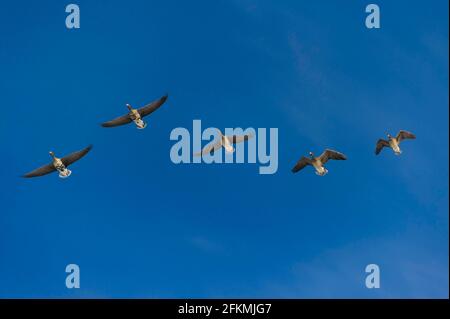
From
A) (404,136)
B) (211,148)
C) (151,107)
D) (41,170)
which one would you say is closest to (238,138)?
(211,148)

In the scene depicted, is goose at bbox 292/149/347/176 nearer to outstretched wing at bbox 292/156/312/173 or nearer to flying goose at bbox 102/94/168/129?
outstretched wing at bbox 292/156/312/173

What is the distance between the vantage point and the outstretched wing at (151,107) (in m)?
76.5

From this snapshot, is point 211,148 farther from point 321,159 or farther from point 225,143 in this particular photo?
point 321,159

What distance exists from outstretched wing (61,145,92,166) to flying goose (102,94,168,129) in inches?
111

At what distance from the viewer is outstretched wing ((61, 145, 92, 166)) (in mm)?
75750

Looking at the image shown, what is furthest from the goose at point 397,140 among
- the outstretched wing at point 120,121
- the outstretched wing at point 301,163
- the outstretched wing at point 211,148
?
the outstretched wing at point 120,121

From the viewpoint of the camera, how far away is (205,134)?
242ft

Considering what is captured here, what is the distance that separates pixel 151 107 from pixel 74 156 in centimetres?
799

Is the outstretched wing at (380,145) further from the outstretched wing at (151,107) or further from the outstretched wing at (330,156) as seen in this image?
the outstretched wing at (151,107)

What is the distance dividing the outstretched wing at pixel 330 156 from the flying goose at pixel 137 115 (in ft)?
51.2

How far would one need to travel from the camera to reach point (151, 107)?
76750mm

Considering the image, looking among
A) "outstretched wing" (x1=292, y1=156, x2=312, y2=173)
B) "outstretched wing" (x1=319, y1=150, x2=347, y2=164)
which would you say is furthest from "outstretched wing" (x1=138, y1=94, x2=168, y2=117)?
"outstretched wing" (x1=319, y1=150, x2=347, y2=164)
